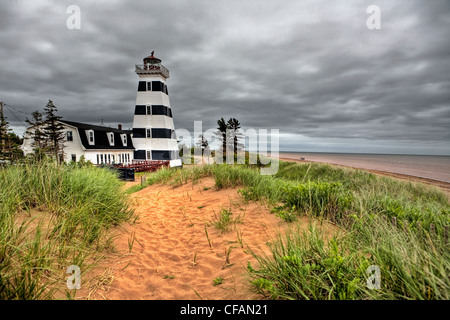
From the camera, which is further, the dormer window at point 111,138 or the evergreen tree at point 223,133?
the evergreen tree at point 223,133

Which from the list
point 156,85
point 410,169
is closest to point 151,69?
point 156,85

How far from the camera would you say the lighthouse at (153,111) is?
2953 cm

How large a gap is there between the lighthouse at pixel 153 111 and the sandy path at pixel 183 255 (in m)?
24.5

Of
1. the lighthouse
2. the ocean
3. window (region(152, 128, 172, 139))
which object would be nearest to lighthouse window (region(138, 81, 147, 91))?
the lighthouse

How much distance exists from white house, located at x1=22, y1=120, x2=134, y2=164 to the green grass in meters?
24.2

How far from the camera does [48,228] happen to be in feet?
10.3

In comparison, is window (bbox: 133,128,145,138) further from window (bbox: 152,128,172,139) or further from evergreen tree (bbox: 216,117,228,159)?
evergreen tree (bbox: 216,117,228,159)

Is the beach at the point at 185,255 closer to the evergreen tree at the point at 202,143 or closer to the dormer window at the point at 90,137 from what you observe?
the dormer window at the point at 90,137

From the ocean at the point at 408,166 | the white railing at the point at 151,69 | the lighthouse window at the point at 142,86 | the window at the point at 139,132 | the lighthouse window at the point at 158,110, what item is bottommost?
the ocean at the point at 408,166

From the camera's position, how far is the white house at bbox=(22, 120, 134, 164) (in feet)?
84.4

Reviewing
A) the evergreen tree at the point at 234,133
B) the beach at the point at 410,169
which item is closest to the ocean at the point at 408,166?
the beach at the point at 410,169
